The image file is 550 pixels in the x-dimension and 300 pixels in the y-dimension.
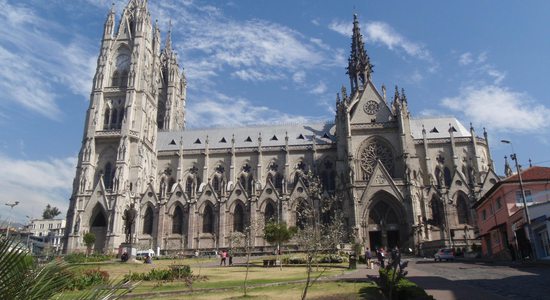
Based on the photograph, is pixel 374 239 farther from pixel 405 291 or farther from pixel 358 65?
pixel 405 291

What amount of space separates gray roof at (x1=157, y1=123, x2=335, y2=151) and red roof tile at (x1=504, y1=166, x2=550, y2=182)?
32.2m

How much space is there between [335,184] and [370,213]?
330 inches

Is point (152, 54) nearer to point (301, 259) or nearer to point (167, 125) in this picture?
point (167, 125)

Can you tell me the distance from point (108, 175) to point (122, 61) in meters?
19.1

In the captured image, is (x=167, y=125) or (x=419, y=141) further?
(x=167, y=125)

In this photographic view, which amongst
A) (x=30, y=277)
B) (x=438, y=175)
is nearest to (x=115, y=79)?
(x=438, y=175)

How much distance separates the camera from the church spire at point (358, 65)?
69.6 metres

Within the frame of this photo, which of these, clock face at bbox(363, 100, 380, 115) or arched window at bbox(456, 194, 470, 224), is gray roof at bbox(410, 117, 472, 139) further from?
arched window at bbox(456, 194, 470, 224)

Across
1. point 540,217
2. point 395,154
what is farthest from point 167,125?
point 540,217

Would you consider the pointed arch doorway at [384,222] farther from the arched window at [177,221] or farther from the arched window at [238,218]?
the arched window at [177,221]

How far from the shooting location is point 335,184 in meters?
60.9

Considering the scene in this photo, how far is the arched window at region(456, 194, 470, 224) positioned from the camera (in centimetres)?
5375

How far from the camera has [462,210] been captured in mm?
54438

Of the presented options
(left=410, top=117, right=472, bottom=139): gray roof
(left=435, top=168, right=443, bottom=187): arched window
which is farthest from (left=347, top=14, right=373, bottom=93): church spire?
(left=435, top=168, right=443, bottom=187): arched window
